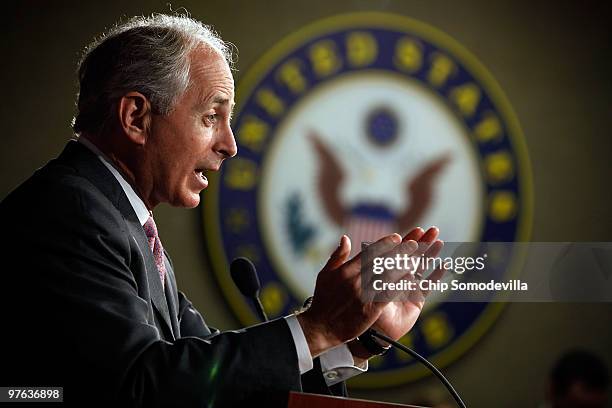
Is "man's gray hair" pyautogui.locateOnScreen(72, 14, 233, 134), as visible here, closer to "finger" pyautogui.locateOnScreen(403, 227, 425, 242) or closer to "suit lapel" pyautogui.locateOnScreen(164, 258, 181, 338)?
"suit lapel" pyautogui.locateOnScreen(164, 258, 181, 338)

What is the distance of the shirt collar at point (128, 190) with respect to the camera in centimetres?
166

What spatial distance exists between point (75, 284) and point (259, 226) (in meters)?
1.88

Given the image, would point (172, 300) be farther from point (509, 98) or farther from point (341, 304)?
point (509, 98)

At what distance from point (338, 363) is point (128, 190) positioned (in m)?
0.52

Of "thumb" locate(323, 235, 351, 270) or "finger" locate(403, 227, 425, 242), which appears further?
"finger" locate(403, 227, 425, 242)

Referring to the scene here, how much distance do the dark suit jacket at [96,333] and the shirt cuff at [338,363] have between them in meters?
0.32

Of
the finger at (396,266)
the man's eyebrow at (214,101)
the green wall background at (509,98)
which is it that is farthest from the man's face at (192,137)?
the green wall background at (509,98)

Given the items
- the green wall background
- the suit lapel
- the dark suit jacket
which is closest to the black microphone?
the suit lapel

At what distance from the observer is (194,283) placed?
317 centimetres

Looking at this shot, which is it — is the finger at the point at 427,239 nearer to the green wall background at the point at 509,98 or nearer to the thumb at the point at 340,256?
the thumb at the point at 340,256

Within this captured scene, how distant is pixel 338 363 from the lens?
165 cm

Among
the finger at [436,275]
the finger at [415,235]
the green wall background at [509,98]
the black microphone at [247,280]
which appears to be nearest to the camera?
the finger at [415,235]

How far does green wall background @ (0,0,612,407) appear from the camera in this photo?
3172 mm

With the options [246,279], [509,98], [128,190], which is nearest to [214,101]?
[128,190]
